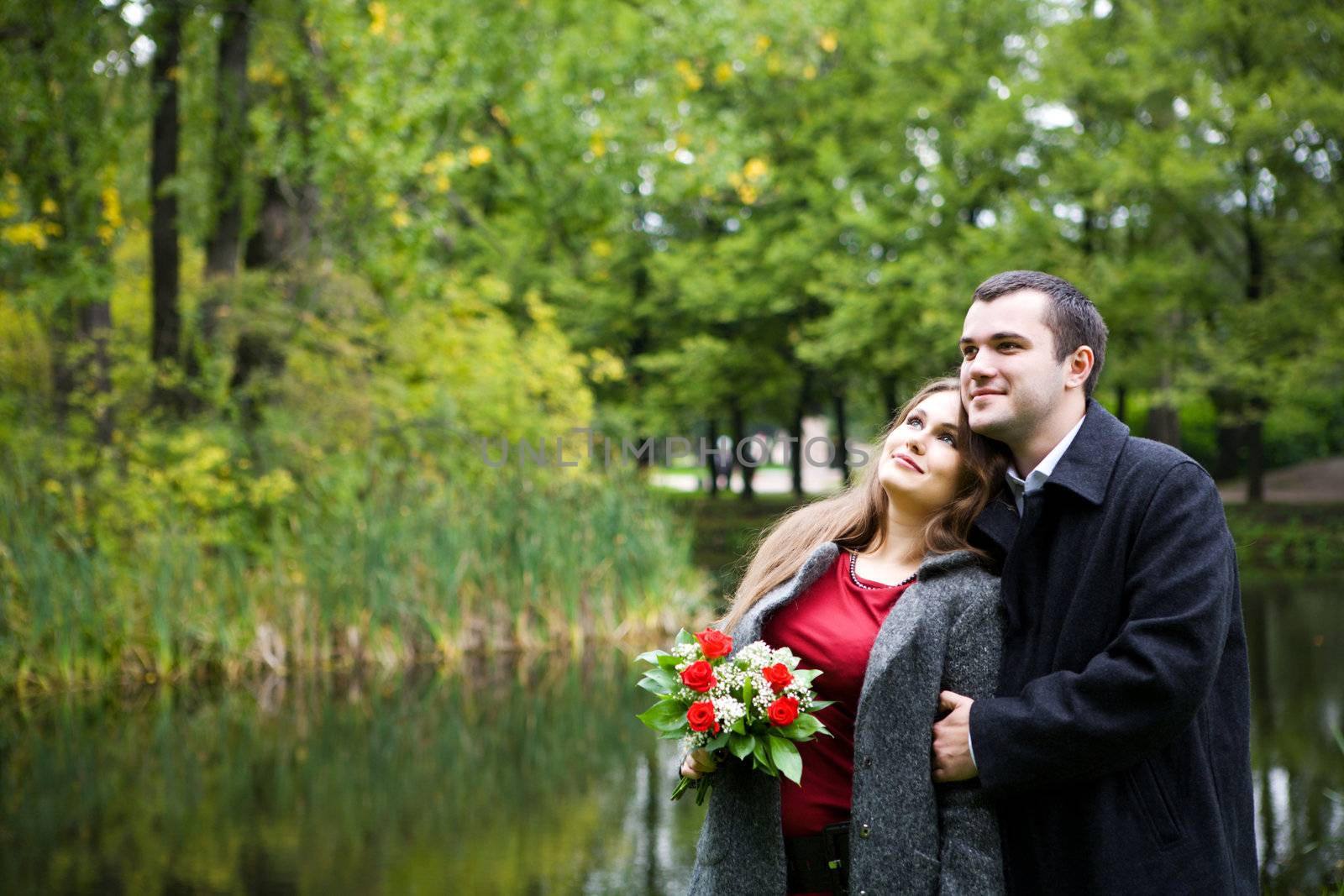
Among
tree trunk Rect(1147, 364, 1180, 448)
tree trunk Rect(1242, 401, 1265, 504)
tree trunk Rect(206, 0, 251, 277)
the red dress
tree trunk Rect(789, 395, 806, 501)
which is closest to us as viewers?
the red dress

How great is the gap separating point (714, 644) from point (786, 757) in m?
0.22

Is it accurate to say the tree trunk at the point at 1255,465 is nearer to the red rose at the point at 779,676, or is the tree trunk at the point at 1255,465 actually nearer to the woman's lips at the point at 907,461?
the woman's lips at the point at 907,461

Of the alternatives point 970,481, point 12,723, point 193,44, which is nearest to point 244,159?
point 193,44

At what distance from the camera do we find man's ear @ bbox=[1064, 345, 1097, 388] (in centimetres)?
211

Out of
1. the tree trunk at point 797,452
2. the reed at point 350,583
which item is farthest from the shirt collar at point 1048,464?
the tree trunk at point 797,452

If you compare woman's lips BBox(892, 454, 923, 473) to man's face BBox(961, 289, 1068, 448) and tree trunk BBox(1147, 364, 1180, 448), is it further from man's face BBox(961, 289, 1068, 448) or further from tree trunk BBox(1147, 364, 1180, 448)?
tree trunk BBox(1147, 364, 1180, 448)

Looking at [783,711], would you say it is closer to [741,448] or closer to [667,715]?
[667,715]

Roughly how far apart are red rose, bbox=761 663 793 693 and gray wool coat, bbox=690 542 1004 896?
5.6 inches

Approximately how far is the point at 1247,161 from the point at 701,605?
9946 millimetres

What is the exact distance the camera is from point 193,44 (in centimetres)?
1144

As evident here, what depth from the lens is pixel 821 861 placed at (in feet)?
7.36

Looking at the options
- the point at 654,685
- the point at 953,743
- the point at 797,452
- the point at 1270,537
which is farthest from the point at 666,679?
the point at 797,452

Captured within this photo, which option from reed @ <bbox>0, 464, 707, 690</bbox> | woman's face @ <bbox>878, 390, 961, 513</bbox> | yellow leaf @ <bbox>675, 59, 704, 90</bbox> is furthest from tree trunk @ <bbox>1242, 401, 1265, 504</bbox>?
woman's face @ <bbox>878, 390, 961, 513</bbox>

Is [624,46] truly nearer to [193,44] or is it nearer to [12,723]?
[193,44]
